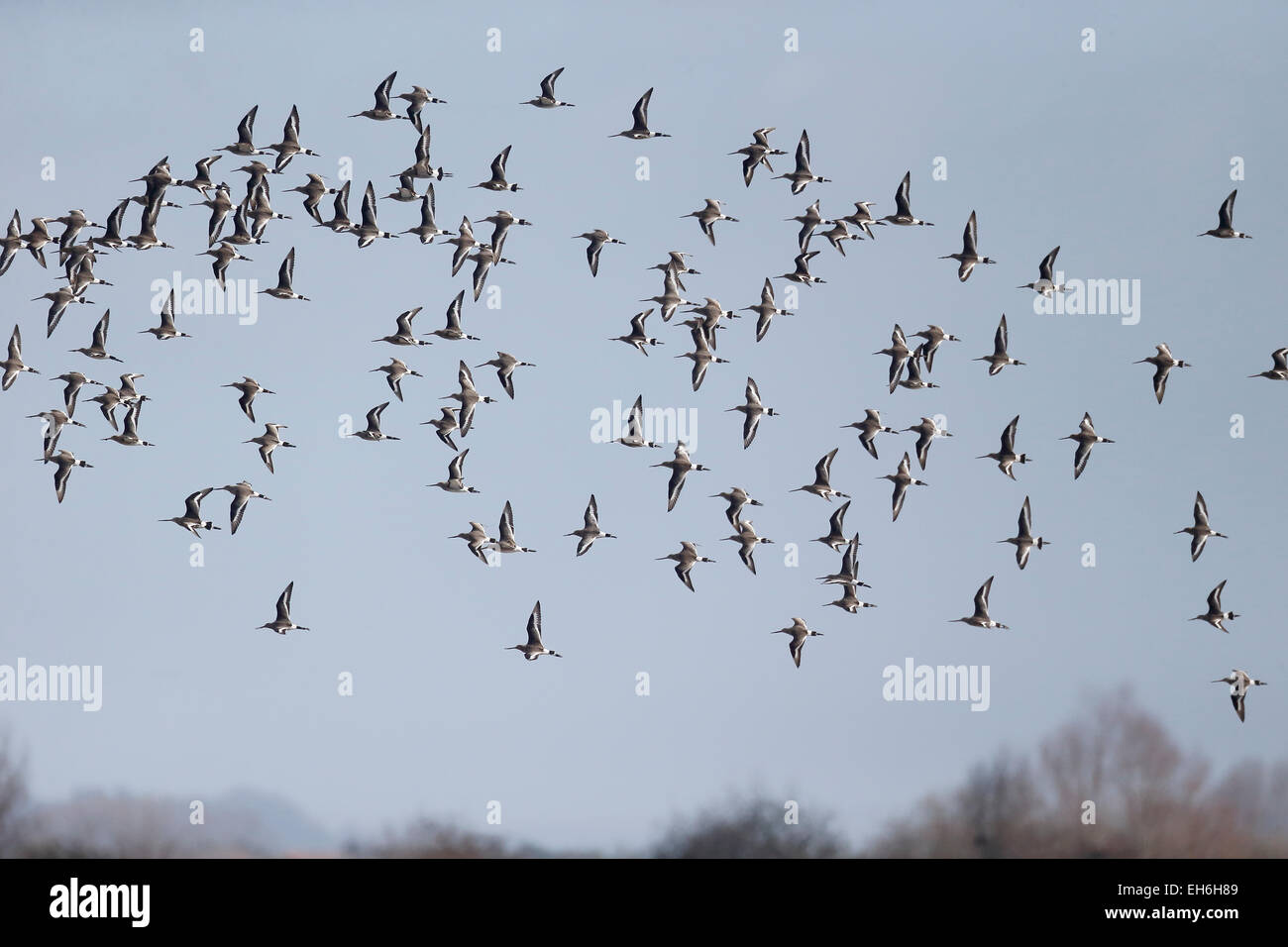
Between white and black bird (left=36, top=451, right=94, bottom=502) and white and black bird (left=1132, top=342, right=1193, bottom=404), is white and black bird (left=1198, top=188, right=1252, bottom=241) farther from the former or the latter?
white and black bird (left=36, top=451, right=94, bottom=502)

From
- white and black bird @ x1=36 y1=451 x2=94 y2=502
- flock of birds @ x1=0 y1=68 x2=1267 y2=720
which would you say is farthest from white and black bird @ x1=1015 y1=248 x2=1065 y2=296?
white and black bird @ x1=36 y1=451 x2=94 y2=502

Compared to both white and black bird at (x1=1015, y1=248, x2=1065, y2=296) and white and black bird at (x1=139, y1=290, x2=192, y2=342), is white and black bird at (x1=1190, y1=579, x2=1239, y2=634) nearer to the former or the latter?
Result: white and black bird at (x1=1015, y1=248, x2=1065, y2=296)

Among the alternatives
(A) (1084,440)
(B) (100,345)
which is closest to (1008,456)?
(A) (1084,440)

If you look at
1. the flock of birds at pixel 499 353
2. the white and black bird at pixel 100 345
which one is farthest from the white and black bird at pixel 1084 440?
the white and black bird at pixel 100 345

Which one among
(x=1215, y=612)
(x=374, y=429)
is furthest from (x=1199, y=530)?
(x=374, y=429)

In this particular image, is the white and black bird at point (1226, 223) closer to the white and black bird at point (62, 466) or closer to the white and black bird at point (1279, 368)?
the white and black bird at point (1279, 368)

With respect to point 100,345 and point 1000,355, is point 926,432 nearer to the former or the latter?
point 1000,355

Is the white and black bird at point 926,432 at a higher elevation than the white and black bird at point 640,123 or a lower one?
lower

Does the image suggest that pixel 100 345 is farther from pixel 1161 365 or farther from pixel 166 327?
pixel 1161 365

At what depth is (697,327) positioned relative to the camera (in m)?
63.6

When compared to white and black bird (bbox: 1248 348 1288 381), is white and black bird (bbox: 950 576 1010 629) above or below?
below

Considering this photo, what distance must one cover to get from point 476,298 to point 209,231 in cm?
698
